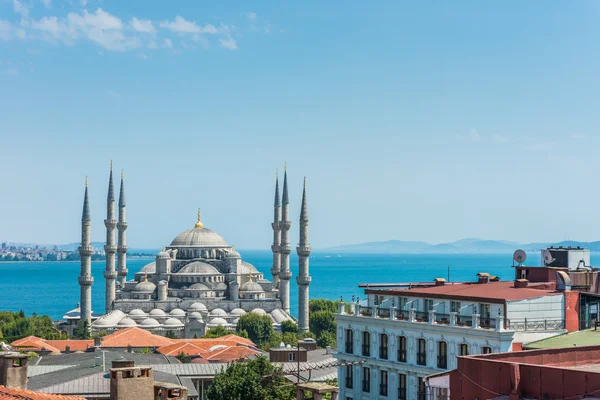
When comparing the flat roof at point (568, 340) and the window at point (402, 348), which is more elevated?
Result: the flat roof at point (568, 340)

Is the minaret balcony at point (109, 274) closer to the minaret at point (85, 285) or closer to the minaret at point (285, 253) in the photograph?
the minaret at point (85, 285)

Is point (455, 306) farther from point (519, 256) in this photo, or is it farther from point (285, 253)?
point (285, 253)

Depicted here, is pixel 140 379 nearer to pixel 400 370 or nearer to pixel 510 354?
pixel 510 354

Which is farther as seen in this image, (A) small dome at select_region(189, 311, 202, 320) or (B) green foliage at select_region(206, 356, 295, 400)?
(A) small dome at select_region(189, 311, 202, 320)

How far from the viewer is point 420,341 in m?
29.5

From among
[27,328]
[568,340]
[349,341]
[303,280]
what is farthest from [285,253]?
[568,340]

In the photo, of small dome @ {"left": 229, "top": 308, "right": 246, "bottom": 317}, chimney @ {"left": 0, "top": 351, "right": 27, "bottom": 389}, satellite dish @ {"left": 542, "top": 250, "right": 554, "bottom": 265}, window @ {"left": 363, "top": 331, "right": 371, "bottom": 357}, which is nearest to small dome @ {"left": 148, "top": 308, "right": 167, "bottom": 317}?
small dome @ {"left": 229, "top": 308, "right": 246, "bottom": 317}

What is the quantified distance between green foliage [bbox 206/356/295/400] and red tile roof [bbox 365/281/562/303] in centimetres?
433

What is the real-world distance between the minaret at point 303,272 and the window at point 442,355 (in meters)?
53.6

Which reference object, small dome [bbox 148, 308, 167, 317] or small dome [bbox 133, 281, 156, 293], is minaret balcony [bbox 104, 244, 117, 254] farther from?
small dome [bbox 148, 308, 167, 317]

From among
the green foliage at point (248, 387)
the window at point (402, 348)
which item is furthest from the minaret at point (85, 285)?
the window at point (402, 348)

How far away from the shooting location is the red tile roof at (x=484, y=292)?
28278 millimetres

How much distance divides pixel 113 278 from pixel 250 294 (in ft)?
40.3

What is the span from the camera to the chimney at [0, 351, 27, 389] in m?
19.2
